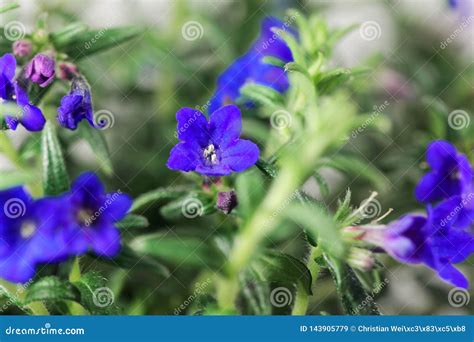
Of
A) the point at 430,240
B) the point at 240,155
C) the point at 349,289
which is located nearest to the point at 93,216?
the point at 240,155

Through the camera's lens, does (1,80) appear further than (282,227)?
No

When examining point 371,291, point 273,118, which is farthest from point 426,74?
point 371,291

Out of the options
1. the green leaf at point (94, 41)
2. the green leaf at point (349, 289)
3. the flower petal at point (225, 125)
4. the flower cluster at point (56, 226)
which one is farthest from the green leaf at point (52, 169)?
the green leaf at point (349, 289)

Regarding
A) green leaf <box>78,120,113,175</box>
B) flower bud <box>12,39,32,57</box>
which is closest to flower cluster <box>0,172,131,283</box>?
green leaf <box>78,120,113,175</box>

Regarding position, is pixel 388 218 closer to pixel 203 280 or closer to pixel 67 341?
pixel 203 280

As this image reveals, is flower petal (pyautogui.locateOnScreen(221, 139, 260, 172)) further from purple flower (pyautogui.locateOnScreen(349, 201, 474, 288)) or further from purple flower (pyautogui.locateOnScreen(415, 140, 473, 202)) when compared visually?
purple flower (pyautogui.locateOnScreen(415, 140, 473, 202))
